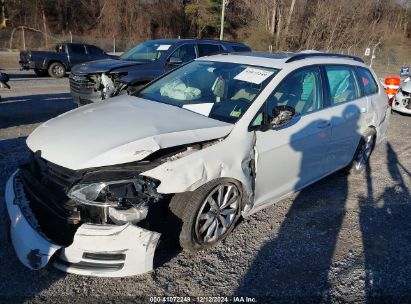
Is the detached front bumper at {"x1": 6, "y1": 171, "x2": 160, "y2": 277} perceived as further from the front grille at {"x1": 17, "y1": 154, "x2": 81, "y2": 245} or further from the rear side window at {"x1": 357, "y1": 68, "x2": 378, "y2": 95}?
the rear side window at {"x1": 357, "y1": 68, "x2": 378, "y2": 95}

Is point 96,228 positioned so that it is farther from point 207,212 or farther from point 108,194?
point 207,212

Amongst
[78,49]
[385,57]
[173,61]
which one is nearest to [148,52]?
[173,61]

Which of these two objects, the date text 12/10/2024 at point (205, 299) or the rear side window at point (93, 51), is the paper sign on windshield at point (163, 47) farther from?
the rear side window at point (93, 51)

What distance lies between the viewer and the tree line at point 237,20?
119 feet

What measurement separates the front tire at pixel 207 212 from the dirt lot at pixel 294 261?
0.52ft

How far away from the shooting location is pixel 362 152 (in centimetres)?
525

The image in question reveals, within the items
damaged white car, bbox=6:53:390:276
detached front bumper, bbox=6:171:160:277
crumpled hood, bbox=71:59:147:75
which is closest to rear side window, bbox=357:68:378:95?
damaged white car, bbox=6:53:390:276

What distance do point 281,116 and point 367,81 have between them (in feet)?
8.39

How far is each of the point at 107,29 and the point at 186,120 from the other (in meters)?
43.0

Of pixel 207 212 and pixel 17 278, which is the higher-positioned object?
pixel 207 212

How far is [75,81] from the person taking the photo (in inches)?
301

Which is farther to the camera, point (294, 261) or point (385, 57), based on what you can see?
point (385, 57)

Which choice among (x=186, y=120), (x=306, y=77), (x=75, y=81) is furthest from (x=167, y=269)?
(x=75, y=81)

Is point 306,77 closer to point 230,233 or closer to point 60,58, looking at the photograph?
point 230,233
